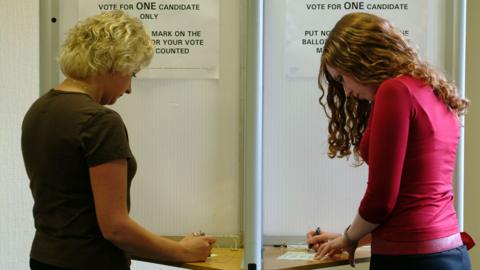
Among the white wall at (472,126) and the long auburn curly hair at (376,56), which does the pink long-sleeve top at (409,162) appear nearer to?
the long auburn curly hair at (376,56)

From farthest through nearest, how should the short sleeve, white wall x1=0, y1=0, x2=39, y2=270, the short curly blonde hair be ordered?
white wall x1=0, y1=0, x2=39, y2=270 < the short curly blonde hair < the short sleeve

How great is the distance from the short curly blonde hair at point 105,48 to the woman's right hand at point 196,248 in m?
0.51

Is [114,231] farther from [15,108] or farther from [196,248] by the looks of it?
[15,108]

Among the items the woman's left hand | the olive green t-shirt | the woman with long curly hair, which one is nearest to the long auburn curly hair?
the woman with long curly hair

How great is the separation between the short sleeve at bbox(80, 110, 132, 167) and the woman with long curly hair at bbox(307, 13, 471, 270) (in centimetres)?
58

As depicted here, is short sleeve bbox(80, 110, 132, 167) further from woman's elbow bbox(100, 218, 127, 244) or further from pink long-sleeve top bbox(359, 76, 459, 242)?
pink long-sleeve top bbox(359, 76, 459, 242)

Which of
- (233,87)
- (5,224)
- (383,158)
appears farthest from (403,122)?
(5,224)

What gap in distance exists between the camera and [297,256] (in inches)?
73.9

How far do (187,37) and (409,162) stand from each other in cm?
96

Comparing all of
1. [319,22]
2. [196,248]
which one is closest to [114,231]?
[196,248]

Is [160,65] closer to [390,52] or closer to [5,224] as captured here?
[390,52]

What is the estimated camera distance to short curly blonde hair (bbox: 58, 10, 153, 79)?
1.44 meters

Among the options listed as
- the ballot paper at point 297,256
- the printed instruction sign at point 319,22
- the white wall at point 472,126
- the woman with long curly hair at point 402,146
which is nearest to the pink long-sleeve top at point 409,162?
the woman with long curly hair at point 402,146

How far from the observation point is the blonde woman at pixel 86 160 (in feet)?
4.40
